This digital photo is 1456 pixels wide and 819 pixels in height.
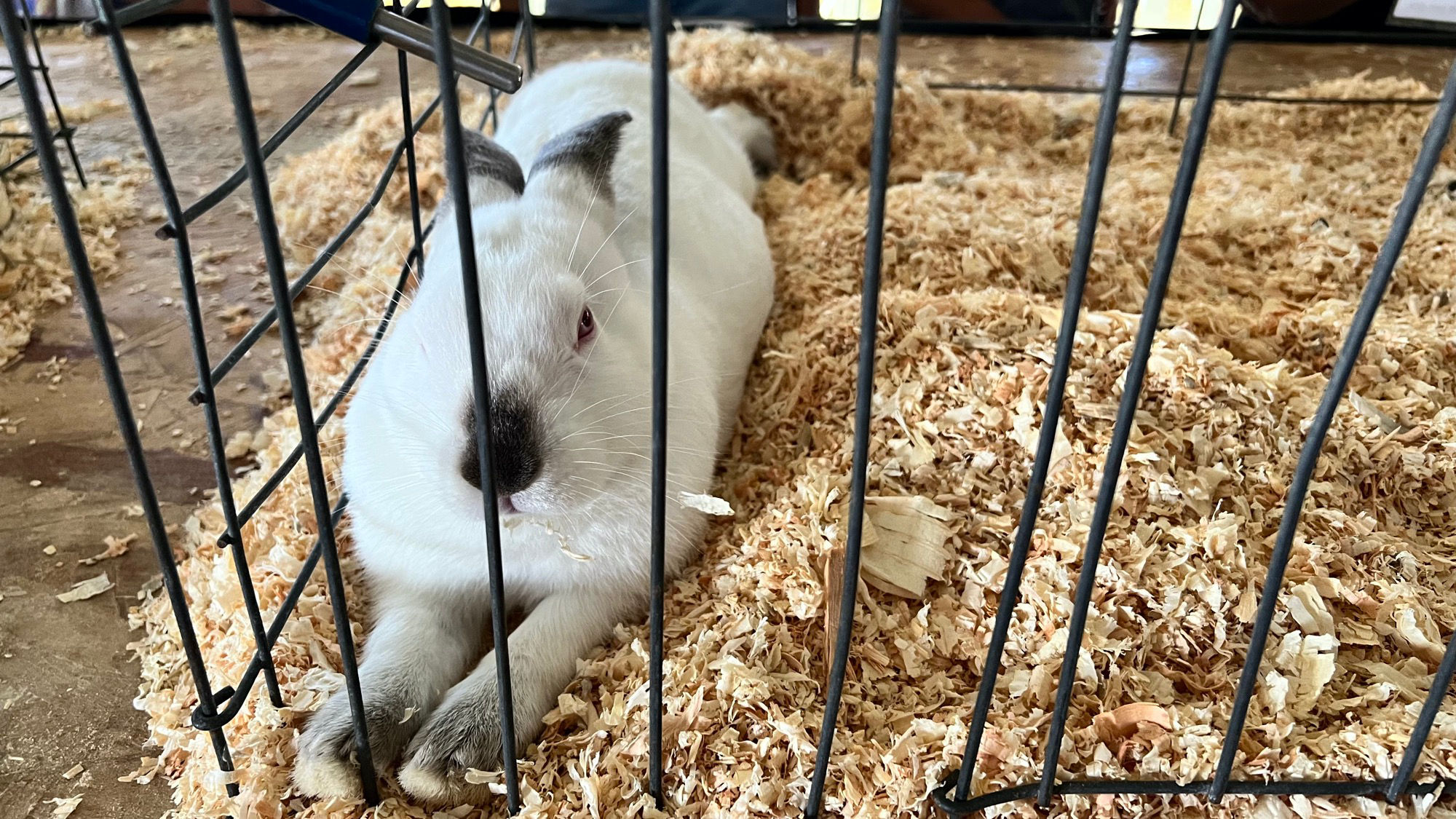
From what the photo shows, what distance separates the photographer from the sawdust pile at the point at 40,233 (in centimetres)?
275

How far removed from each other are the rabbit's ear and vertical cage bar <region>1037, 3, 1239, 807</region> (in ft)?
3.67

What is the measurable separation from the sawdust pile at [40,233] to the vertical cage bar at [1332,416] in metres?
2.91

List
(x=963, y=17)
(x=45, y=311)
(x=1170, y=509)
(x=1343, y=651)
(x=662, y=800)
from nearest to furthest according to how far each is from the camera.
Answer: (x=662, y=800)
(x=1343, y=651)
(x=1170, y=509)
(x=45, y=311)
(x=963, y=17)

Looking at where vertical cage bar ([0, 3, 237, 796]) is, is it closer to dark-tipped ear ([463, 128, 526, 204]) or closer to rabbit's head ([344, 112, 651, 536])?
rabbit's head ([344, 112, 651, 536])

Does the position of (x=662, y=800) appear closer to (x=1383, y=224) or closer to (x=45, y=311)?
(x=45, y=311)

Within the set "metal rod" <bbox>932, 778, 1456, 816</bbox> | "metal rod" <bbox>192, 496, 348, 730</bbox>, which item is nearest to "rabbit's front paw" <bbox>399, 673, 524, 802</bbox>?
"metal rod" <bbox>192, 496, 348, 730</bbox>

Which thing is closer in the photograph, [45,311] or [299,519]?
[299,519]

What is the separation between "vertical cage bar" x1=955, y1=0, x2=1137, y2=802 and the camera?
0.91 meters

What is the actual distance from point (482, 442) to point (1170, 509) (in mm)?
1232

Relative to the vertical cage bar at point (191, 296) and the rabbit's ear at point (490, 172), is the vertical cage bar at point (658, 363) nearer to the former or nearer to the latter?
the vertical cage bar at point (191, 296)

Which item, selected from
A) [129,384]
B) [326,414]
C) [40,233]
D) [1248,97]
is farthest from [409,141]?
[1248,97]

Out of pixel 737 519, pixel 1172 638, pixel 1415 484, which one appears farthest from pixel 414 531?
pixel 1415 484

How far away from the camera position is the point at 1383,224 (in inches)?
109

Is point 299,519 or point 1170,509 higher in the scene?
Answer: point 1170,509
